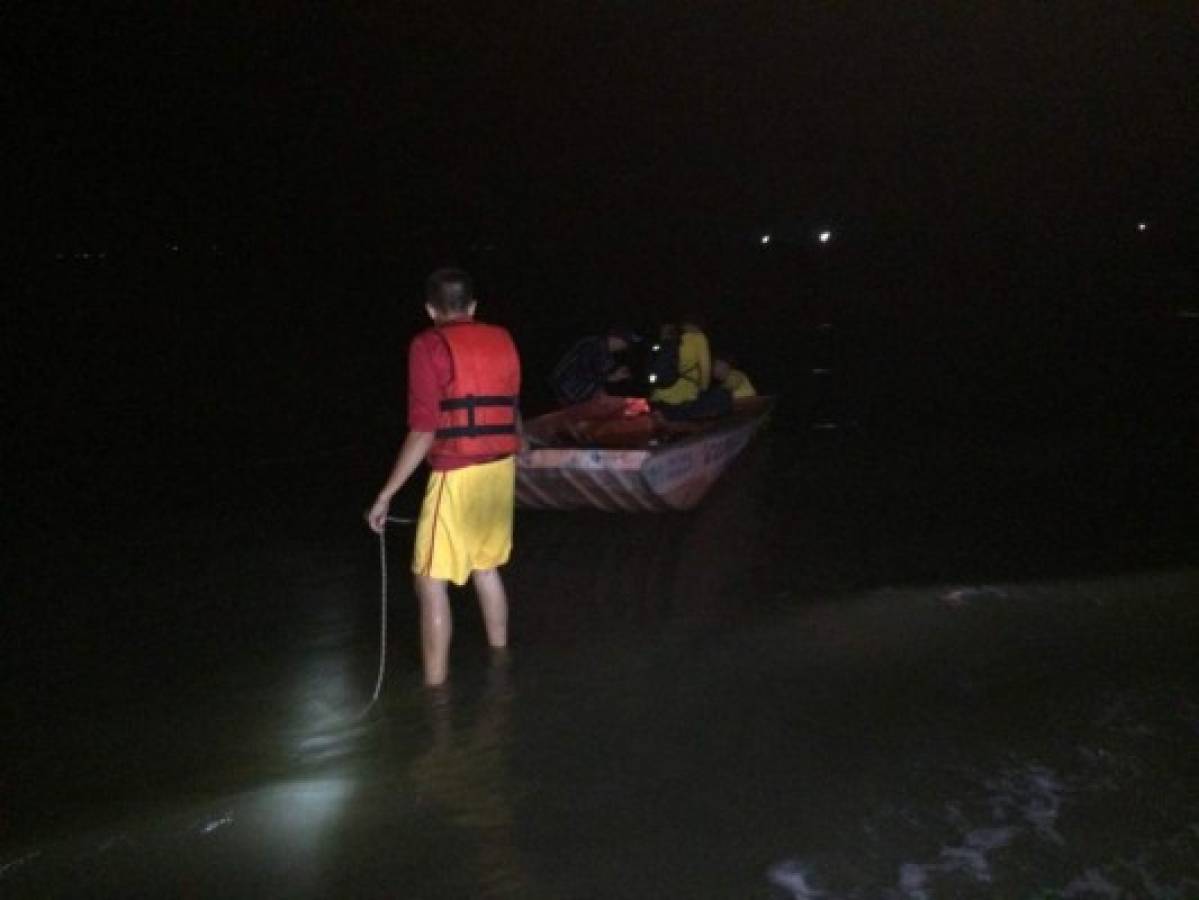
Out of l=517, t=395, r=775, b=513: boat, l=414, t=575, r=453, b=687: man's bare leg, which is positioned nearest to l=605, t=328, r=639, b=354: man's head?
l=517, t=395, r=775, b=513: boat

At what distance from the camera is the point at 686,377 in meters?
12.1

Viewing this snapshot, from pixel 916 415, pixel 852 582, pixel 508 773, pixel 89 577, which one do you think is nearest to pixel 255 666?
pixel 508 773

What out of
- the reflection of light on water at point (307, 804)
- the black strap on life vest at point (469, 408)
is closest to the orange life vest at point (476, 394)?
the black strap on life vest at point (469, 408)

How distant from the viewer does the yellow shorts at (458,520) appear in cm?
525

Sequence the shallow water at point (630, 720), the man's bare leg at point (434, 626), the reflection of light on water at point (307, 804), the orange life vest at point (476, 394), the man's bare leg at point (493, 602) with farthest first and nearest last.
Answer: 1. the man's bare leg at point (493, 602)
2. the man's bare leg at point (434, 626)
3. the orange life vest at point (476, 394)
4. the reflection of light on water at point (307, 804)
5. the shallow water at point (630, 720)

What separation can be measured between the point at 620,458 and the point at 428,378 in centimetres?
387

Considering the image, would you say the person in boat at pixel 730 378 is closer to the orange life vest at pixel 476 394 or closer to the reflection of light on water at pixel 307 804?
the orange life vest at pixel 476 394

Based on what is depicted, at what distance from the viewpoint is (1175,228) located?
103812 millimetres

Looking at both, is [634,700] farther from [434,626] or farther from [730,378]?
[730,378]

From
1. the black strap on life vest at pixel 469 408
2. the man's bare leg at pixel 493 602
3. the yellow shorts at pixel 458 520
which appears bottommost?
the man's bare leg at pixel 493 602

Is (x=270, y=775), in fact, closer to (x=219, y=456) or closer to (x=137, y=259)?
(x=219, y=456)

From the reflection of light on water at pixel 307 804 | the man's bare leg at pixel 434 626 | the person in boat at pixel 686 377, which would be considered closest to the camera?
the reflection of light on water at pixel 307 804

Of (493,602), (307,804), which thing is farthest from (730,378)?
(307,804)

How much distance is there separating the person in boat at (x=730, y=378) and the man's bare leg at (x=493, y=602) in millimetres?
7936
